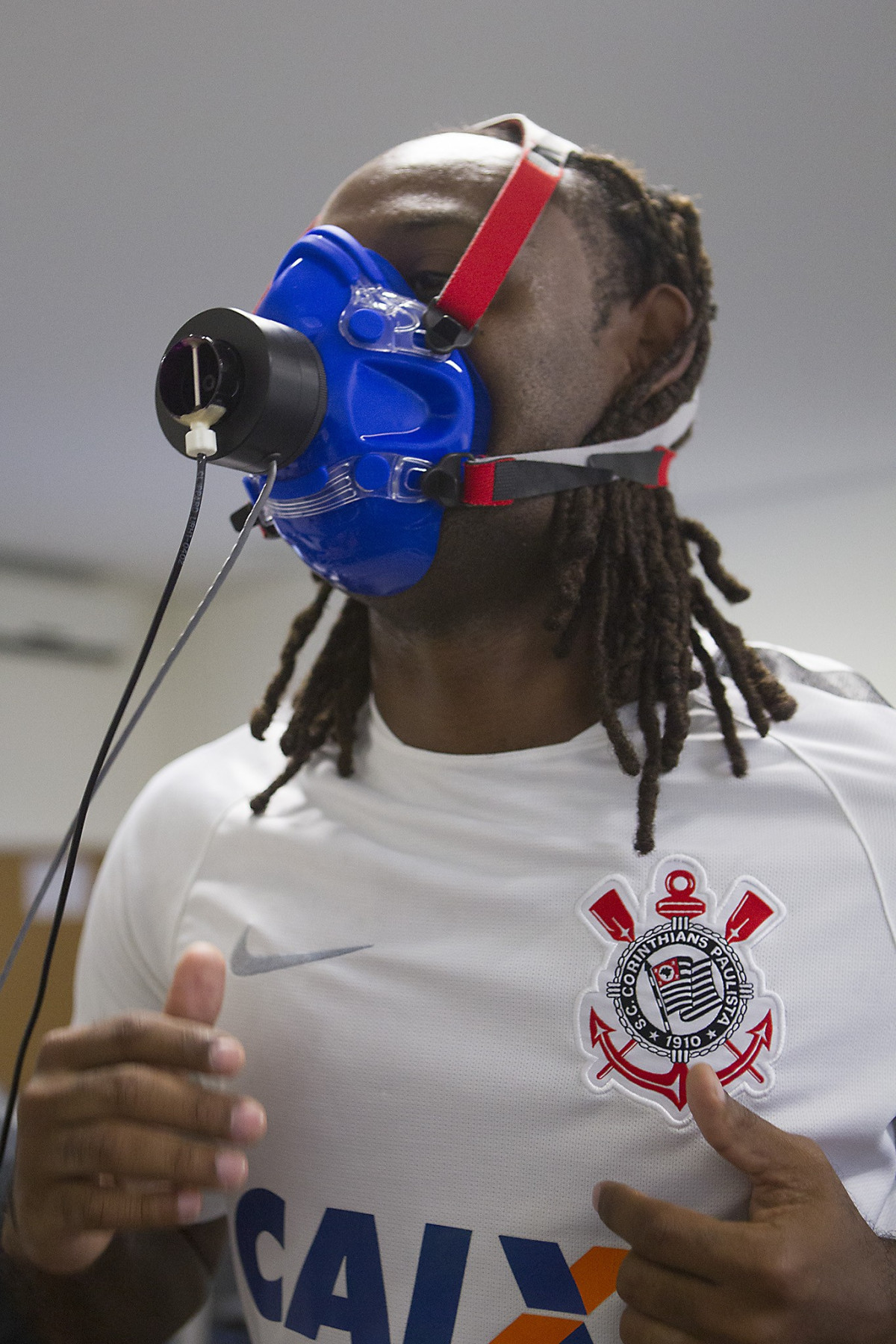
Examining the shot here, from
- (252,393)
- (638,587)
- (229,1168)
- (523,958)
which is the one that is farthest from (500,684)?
(229,1168)

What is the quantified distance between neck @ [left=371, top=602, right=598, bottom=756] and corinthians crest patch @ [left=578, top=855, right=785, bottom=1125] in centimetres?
20

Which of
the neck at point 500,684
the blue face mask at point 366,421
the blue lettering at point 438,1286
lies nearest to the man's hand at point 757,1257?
the blue lettering at point 438,1286

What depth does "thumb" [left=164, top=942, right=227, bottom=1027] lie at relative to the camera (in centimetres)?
83

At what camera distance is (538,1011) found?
35.2 inches

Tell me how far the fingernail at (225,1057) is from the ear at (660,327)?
74 centimetres

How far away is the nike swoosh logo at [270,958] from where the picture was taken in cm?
Answer: 98

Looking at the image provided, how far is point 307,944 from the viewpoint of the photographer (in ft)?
3.26

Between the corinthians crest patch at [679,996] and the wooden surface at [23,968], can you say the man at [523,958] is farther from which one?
the wooden surface at [23,968]

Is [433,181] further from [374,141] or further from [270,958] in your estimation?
[374,141]

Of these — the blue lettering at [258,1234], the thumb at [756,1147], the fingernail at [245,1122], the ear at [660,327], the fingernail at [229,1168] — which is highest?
the ear at [660,327]

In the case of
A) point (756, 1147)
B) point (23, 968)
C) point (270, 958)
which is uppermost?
point (756, 1147)

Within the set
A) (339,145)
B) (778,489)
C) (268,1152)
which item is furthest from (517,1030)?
(778,489)

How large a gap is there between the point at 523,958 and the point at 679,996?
0.42 ft

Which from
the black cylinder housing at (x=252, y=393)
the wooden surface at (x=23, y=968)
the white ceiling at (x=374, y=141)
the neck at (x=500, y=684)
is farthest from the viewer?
the wooden surface at (x=23, y=968)
